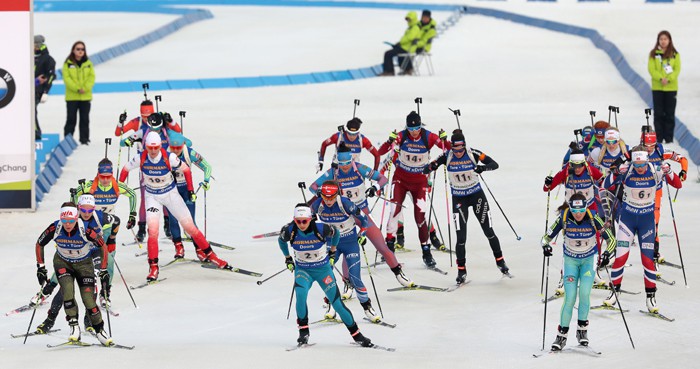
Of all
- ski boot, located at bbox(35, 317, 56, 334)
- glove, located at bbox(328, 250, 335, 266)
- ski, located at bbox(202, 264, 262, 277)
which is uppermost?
glove, located at bbox(328, 250, 335, 266)

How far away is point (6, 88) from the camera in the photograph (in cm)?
2172

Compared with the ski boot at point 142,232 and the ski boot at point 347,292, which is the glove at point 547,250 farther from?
the ski boot at point 142,232

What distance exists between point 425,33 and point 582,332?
2322 centimetres

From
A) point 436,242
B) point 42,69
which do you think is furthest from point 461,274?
point 42,69

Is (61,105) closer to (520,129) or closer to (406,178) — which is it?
(520,129)

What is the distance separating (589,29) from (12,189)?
24.8 metres

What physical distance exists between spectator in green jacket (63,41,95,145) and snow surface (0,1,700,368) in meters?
0.62

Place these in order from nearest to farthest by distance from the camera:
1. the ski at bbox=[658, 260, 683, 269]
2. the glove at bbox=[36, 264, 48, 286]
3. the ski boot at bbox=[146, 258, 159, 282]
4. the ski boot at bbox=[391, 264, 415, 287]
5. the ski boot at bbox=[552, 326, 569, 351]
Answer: the ski boot at bbox=[552, 326, 569, 351] < the glove at bbox=[36, 264, 48, 286] < the ski boot at bbox=[391, 264, 415, 287] < the ski boot at bbox=[146, 258, 159, 282] < the ski at bbox=[658, 260, 683, 269]

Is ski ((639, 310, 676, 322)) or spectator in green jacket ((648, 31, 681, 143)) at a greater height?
spectator in green jacket ((648, 31, 681, 143))

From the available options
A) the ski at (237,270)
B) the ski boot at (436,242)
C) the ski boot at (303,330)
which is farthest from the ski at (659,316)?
the ski at (237,270)

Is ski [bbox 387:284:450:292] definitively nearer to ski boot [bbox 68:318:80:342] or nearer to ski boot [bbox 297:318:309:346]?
ski boot [bbox 297:318:309:346]

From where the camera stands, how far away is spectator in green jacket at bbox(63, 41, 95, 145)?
84.5ft

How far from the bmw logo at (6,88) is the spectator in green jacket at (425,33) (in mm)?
16071

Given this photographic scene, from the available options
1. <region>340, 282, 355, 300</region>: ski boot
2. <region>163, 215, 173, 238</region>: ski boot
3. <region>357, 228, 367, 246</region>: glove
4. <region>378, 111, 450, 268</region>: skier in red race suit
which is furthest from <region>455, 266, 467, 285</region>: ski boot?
<region>163, 215, 173, 238</region>: ski boot
